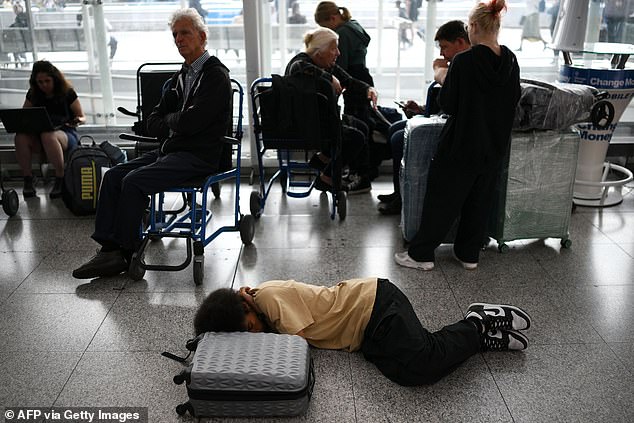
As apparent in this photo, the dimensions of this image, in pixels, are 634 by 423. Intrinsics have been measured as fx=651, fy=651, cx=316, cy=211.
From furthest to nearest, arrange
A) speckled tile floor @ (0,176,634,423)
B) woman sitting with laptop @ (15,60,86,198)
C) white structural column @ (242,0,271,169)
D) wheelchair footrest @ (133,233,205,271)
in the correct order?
white structural column @ (242,0,271,169), woman sitting with laptop @ (15,60,86,198), wheelchair footrest @ (133,233,205,271), speckled tile floor @ (0,176,634,423)

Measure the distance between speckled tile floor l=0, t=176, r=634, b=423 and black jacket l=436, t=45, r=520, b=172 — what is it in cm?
67

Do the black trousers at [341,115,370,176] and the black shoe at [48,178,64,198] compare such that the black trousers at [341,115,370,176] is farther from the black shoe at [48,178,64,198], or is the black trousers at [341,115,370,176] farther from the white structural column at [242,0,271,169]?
the black shoe at [48,178,64,198]

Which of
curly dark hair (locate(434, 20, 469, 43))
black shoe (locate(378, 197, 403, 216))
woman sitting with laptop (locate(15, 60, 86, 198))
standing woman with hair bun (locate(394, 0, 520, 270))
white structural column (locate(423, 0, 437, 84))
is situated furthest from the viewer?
white structural column (locate(423, 0, 437, 84))

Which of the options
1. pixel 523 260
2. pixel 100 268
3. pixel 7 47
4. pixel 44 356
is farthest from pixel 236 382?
pixel 7 47

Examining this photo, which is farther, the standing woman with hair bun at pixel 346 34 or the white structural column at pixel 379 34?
the white structural column at pixel 379 34

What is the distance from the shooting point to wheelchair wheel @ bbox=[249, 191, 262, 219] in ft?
13.7

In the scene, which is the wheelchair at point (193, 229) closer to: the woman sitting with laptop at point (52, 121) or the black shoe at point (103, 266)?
the black shoe at point (103, 266)

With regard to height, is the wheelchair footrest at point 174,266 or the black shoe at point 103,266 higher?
the wheelchair footrest at point 174,266

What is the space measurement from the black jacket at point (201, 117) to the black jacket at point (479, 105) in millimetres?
Answer: 1112

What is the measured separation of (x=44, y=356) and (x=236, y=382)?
0.98m

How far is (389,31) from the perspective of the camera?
200 inches

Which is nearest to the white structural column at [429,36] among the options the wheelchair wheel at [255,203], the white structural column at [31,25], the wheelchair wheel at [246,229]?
the wheelchair wheel at [255,203]

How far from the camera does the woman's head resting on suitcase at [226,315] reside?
2467mm

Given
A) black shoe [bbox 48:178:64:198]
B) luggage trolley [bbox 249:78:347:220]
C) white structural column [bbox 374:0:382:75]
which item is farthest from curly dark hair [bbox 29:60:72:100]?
white structural column [bbox 374:0:382:75]
